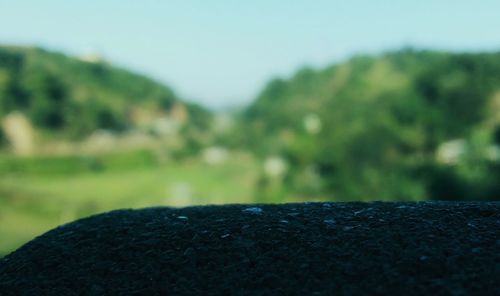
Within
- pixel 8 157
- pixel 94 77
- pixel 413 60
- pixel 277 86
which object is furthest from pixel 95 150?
pixel 413 60

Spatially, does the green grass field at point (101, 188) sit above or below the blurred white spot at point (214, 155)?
below

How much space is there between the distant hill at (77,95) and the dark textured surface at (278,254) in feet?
193

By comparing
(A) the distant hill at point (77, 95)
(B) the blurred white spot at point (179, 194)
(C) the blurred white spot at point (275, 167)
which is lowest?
(B) the blurred white spot at point (179, 194)

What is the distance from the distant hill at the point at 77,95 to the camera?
199 feet

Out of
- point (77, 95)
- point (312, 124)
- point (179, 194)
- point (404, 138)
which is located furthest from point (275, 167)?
point (77, 95)

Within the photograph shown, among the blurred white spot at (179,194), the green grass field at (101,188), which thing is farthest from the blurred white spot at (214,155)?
the blurred white spot at (179,194)

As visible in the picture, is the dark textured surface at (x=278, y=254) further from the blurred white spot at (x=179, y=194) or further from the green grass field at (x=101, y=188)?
the blurred white spot at (x=179, y=194)

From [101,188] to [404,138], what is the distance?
31575 millimetres

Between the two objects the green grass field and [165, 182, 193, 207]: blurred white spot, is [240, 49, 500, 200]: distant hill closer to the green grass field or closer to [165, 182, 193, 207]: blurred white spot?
the green grass field

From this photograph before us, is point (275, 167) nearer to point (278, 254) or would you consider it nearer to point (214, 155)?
point (214, 155)

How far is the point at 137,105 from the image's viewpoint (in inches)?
2918

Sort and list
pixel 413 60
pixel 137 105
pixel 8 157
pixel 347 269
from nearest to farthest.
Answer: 1. pixel 347 269
2. pixel 8 157
3. pixel 413 60
4. pixel 137 105

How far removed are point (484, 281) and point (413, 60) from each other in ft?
229

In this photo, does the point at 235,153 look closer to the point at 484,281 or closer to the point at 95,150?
the point at 95,150
